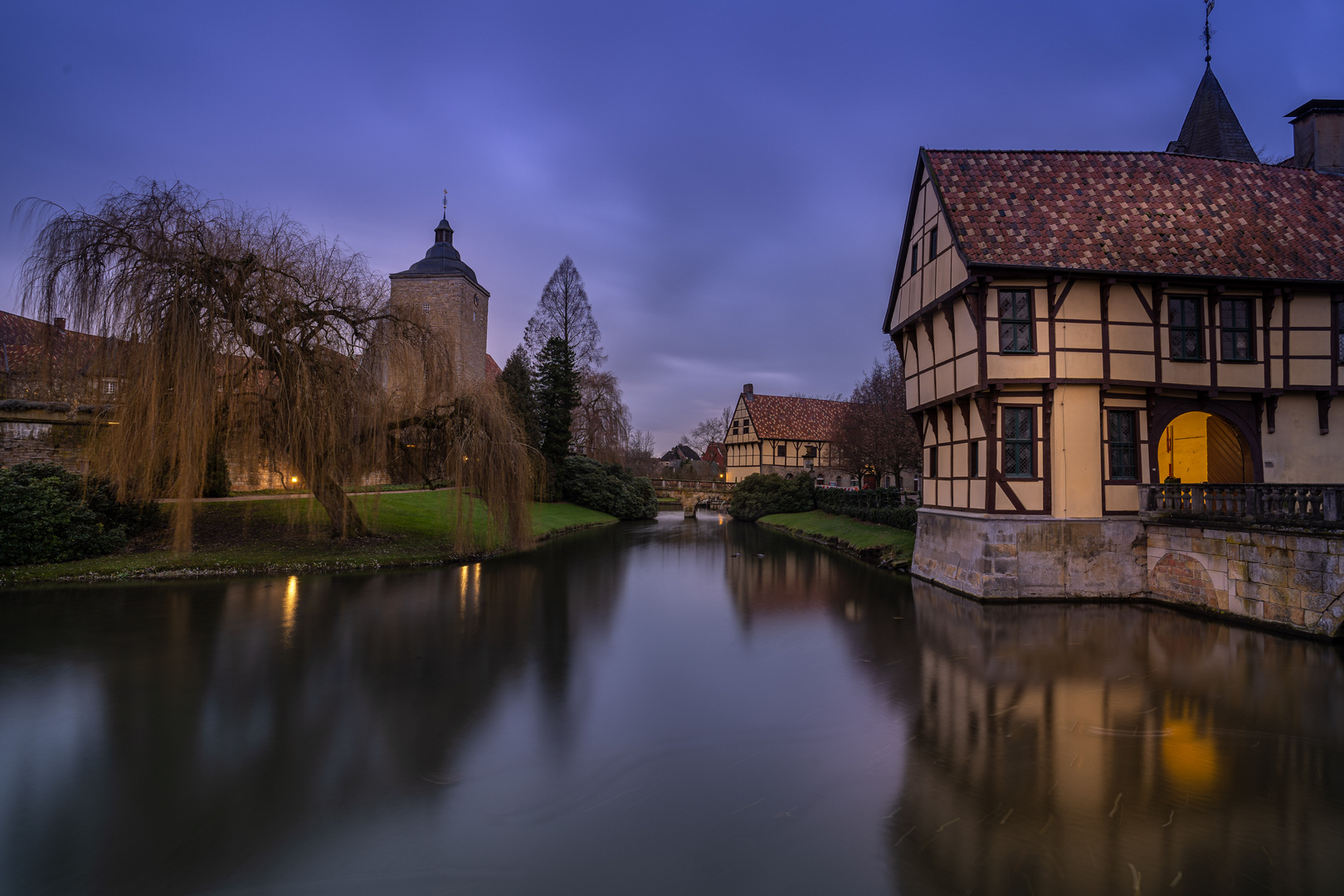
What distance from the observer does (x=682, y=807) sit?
16.4 feet

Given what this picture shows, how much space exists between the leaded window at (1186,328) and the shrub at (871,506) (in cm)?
887

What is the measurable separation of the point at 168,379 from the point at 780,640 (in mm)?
12935

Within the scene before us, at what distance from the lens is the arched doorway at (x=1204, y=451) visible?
1384cm

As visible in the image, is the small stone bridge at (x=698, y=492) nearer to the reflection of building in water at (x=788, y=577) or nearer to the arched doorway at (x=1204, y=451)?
the reflection of building in water at (x=788, y=577)

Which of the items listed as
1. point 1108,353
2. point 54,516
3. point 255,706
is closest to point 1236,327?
point 1108,353

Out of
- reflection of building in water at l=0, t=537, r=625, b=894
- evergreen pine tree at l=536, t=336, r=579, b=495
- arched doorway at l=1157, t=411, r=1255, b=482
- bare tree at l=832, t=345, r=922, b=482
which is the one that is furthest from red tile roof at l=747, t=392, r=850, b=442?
reflection of building in water at l=0, t=537, r=625, b=894

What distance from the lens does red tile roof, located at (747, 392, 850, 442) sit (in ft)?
156

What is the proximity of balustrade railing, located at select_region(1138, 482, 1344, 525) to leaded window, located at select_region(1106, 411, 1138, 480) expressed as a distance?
1.67ft

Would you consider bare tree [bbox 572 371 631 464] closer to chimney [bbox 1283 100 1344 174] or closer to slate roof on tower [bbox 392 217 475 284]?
slate roof on tower [bbox 392 217 475 284]

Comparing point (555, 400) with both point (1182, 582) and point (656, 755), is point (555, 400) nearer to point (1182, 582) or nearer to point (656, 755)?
point (1182, 582)

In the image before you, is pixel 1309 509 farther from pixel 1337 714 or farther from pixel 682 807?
pixel 682 807


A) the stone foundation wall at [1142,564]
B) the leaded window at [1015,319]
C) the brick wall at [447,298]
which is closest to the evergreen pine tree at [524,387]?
the brick wall at [447,298]

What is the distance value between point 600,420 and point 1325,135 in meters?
35.0

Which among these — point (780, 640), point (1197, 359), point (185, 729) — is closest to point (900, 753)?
point (780, 640)
